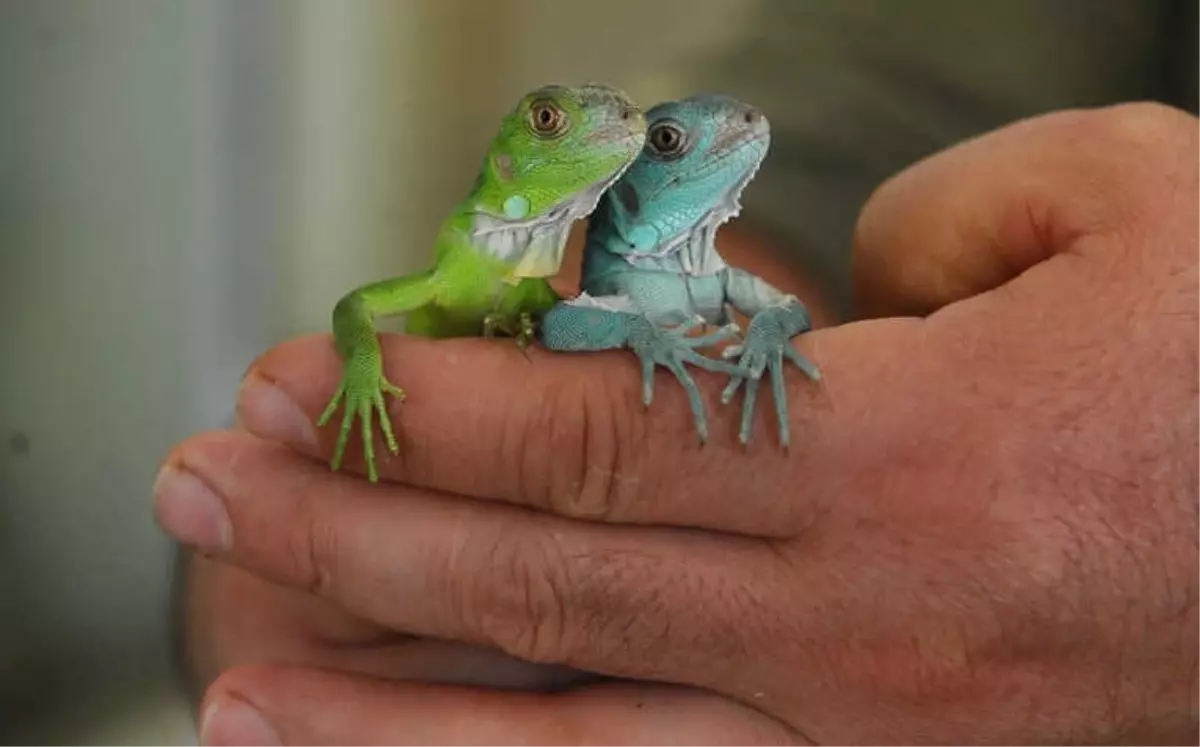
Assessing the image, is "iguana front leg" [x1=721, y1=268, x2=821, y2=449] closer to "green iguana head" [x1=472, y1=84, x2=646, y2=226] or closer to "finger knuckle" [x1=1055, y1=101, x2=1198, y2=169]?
"green iguana head" [x1=472, y1=84, x2=646, y2=226]

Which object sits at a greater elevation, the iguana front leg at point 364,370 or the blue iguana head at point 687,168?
the blue iguana head at point 687,168

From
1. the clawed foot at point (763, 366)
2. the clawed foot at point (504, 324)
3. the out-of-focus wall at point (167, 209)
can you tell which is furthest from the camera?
the out-of-focus wall at point (167, 209)

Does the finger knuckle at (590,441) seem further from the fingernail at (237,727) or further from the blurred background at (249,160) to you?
the blurred background at (249,160)

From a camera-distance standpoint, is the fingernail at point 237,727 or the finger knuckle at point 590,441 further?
the fingernail at point 237,727

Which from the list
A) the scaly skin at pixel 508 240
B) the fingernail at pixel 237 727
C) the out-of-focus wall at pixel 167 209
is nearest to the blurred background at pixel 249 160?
the out-of-focus wall at pixel 167 209

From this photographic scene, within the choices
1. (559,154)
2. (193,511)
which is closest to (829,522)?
(559,154)

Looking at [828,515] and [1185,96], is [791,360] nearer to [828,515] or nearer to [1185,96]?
[828,515]

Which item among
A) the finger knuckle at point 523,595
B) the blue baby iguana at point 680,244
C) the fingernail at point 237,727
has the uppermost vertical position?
the blue baby iguana at point 680,244

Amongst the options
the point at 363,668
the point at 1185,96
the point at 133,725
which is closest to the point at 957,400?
the point at 363,668
